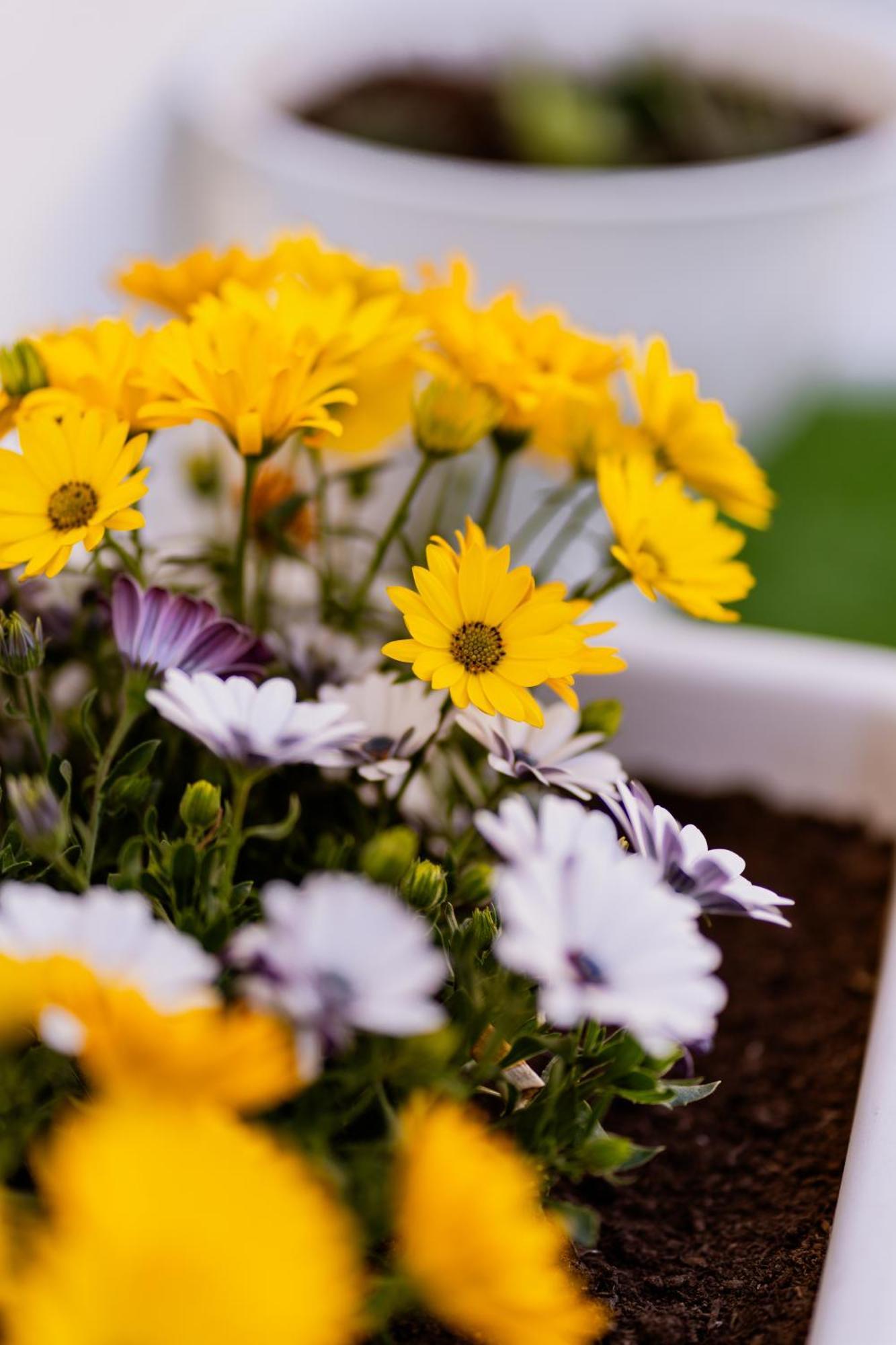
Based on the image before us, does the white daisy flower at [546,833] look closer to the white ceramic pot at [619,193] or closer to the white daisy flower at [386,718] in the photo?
the white daisy flower at [386,718]

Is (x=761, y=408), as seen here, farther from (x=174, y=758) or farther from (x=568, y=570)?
(x=174, y=758)

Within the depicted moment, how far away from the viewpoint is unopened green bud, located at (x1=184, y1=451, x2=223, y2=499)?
1.85 ft

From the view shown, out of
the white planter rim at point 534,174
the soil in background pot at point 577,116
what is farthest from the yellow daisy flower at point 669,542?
the soil in background pot at point 577,116

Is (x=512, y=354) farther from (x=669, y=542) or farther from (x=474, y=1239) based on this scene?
(x=474, y=1239)

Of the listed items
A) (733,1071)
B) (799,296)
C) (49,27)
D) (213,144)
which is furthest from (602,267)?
(733,1071)

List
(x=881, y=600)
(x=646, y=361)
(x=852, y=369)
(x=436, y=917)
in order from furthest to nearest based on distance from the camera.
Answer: (x=852, y=369) < (x=881, y=600) < (x=646, y=361) < (x=436, y=917)

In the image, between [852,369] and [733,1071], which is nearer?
[733,1071]

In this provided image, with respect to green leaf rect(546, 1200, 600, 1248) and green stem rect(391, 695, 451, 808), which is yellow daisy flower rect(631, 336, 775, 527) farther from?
green leaf rect(546, 1200, 600, 1248)

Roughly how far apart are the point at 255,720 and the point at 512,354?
168 millimetres

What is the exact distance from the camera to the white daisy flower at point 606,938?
10.4 inches

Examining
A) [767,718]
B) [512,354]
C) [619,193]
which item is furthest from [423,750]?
[619,193]

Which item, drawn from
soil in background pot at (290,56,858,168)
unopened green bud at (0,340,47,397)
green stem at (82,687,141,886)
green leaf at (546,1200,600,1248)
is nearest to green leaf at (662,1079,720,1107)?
green leaf at (546,1200,600,1248)

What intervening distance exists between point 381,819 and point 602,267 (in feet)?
1.95

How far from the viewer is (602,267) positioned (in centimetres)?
92
